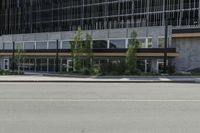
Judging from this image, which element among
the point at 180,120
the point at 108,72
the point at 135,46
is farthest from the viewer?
the point at 135,46

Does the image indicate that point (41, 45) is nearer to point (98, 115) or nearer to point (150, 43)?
point (150, 43)

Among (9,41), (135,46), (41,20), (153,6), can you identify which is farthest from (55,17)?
(135,46)

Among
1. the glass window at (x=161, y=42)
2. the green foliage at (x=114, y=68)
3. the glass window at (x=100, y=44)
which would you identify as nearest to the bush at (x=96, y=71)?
the green foliage at (x=114, y=68)

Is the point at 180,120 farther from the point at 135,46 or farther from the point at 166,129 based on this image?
the point at 135,46

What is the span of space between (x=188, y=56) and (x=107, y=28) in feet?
79.2

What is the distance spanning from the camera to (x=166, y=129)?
368 inches

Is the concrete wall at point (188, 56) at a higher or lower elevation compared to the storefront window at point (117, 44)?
lower

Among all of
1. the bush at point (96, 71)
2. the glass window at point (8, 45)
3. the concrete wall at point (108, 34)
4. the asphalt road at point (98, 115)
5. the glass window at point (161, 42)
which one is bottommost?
the asphalt road at point (98, 115)

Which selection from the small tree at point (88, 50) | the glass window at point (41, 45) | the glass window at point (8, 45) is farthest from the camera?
the glass window at point (8, 45)

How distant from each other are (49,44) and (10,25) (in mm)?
27678

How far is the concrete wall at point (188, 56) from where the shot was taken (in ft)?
162

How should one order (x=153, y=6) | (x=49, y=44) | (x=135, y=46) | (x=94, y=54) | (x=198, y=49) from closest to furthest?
1. (x=135, y=46)
2. (x=198, y=49)
3. (x=94, y=54)
4. (x=153, y=6)
5. (x=49, y=44)

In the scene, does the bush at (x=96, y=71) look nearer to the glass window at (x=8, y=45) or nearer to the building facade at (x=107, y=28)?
the building facade at (x=107, y=28)

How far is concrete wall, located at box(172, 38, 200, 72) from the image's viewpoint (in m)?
49.3
